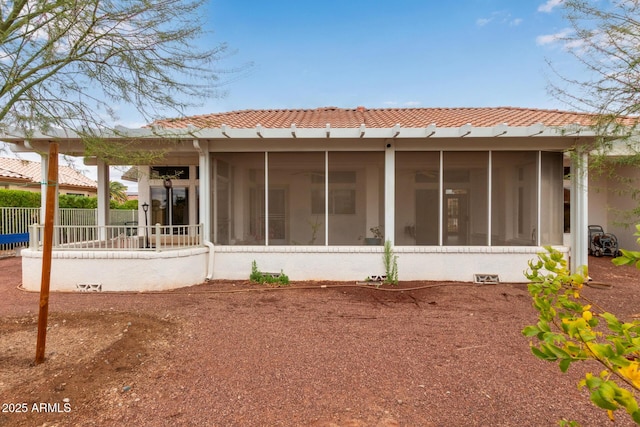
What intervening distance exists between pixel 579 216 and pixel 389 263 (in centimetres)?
434

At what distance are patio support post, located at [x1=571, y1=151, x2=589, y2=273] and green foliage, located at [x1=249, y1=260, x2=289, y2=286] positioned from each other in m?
6.25

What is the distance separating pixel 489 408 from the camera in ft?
8.40

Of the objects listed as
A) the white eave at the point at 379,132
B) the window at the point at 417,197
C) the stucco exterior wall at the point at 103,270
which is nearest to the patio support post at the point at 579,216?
the white eave at the point at 379,132

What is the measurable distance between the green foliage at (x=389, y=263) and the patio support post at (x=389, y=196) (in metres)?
0.18

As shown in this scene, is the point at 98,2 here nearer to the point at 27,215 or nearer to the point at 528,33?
the point at 528,33

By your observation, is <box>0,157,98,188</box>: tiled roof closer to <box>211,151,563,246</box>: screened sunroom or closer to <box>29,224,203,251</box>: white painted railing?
<box>29,224,203,251</box>: white painted railing

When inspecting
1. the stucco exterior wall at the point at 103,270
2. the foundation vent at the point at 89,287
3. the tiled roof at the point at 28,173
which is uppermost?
the tiled roof at the point at 28,173

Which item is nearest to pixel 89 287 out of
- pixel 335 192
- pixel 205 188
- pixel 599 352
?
pixel 205 188

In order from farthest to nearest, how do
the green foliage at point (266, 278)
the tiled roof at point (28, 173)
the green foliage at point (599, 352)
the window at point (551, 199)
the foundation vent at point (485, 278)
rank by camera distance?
the tiled roof at point (28, 173), the window at point (551, 199), the foundation vent at point (485, 278), the green foliage at point (266, 278), the green foliage at point (599, 352)

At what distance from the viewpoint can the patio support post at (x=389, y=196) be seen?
6.91 m

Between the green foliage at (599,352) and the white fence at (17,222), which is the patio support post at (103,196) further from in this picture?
the green foliage at (599,352)

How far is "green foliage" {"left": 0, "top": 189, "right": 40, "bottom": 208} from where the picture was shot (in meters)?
11.8

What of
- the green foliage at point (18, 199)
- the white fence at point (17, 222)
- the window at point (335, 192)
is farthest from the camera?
the green foliage at point (18, 199)

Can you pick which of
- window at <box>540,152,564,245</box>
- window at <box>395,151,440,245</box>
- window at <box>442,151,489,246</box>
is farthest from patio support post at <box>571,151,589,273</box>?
window at <box>395,151,440,245</box>
